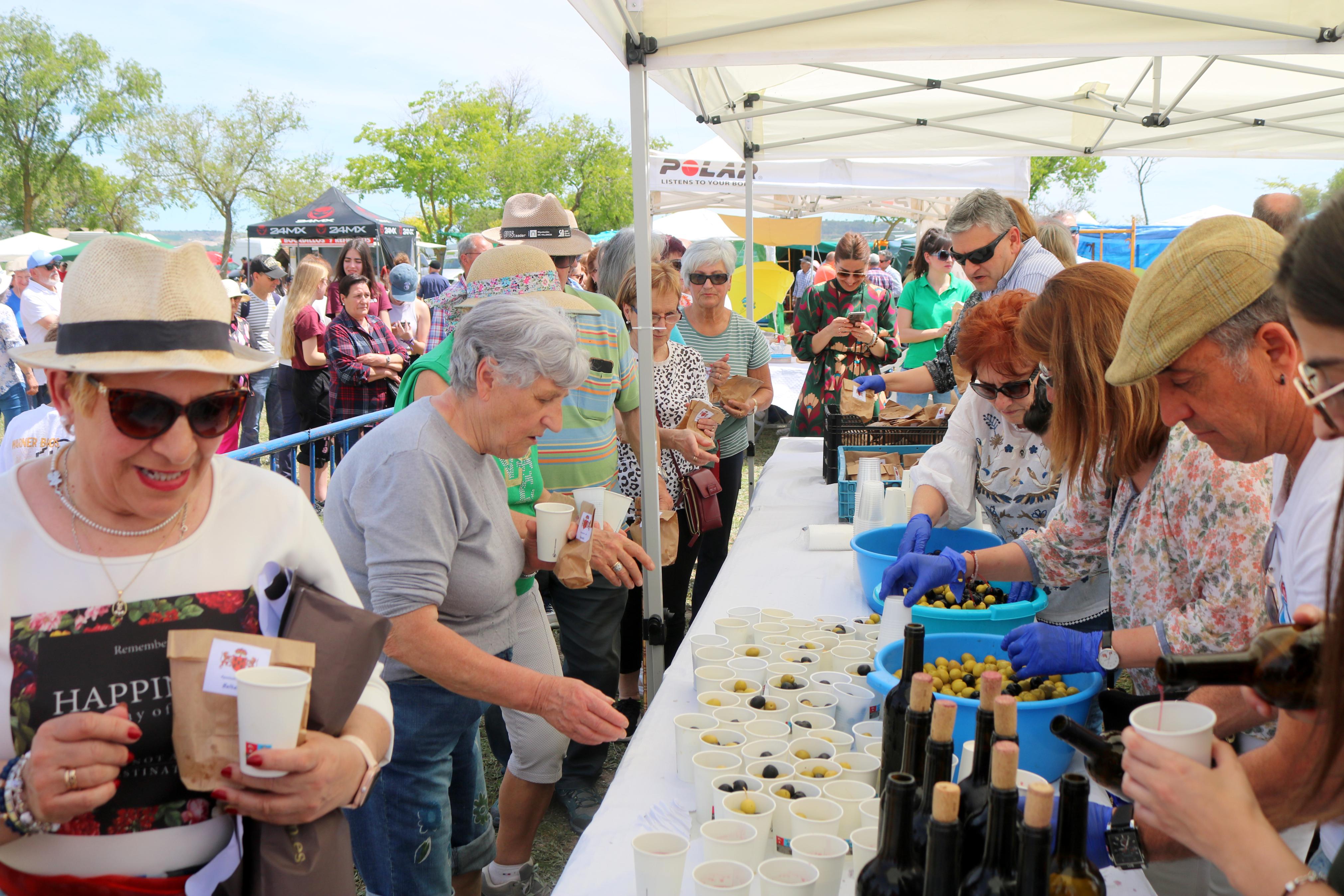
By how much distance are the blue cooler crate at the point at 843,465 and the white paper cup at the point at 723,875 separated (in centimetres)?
232

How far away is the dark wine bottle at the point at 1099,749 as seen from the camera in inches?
49.2

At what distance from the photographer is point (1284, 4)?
123 inches

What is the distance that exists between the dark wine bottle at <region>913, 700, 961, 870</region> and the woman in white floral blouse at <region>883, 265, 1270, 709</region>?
0.70 m

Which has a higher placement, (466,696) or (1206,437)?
(1206,437)

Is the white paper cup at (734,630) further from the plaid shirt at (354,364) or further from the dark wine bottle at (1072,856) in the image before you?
the plaid shirt at (354,364)

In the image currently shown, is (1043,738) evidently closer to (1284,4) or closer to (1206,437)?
(1206,437)

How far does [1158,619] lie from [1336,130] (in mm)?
5990

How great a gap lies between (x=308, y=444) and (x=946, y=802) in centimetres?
600

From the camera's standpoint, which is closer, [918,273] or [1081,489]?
[1081,489]

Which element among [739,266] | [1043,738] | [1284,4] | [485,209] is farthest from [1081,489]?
[485,209]

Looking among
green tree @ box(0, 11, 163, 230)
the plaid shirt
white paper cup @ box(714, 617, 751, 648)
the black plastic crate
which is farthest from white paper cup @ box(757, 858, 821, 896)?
green tree @ box(0, 11, 163, 230)

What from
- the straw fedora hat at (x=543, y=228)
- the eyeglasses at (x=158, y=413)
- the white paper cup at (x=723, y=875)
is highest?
the straw fedora hat at (x=543, y=228)

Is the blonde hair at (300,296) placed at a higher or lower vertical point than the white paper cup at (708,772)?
higher

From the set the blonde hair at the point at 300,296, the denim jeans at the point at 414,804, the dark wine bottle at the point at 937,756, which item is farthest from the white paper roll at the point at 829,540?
the blonde hair at the point at 300,296
